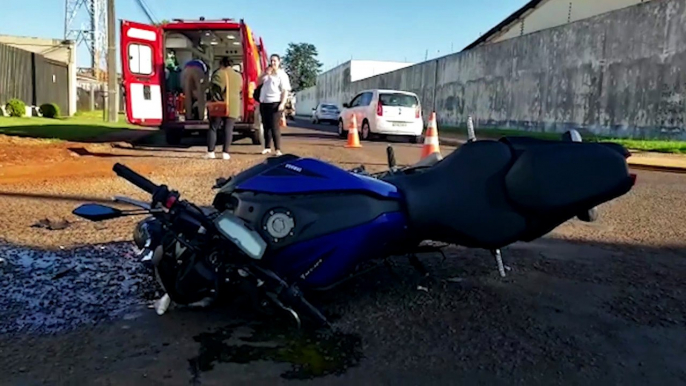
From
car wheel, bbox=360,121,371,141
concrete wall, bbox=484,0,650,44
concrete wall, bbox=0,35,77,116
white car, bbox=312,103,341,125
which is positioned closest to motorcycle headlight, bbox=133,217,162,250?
car wheel, bbox=360,121,371,141

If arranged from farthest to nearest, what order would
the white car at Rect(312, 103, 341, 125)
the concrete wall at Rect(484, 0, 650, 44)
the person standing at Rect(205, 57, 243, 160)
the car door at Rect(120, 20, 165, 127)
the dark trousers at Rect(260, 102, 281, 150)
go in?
the white car at Rect(312, 103, 341, 125), the concrete wall at Rect(484, 0, 650, 44), the car door at Rect(120, 20, 165, 127), the dark trousers at Rect(260, 102, 281, 150), the person standing at Rect(205, 57, 243, 160)

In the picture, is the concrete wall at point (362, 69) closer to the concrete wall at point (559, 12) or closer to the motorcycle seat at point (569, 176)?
the concrete wall at point (559, 12)

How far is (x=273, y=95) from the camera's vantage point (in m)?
11.7

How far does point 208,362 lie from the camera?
108 inches

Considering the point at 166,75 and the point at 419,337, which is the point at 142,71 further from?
the point at 419,337

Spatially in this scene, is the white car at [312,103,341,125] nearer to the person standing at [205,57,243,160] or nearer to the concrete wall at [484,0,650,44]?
the concrete wall at [484,0,650,44]

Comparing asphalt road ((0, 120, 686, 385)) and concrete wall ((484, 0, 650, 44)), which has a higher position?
concrete wall ((484, 0, 650, 44))

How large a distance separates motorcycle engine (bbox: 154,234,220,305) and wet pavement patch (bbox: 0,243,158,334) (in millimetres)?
407

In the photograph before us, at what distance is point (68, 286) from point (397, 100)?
1629 centimetres

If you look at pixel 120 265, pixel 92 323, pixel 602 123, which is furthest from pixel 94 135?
pixel 602 123

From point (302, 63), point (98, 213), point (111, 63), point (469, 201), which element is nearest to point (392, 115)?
point (111, 63)

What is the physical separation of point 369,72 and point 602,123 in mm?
44882

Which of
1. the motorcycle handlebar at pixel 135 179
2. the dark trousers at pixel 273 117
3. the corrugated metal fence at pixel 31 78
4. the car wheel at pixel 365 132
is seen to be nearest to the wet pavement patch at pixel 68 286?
the motorcycle handlebar at pixel 135 179

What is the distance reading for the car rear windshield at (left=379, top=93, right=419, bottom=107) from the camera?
1925 cm
